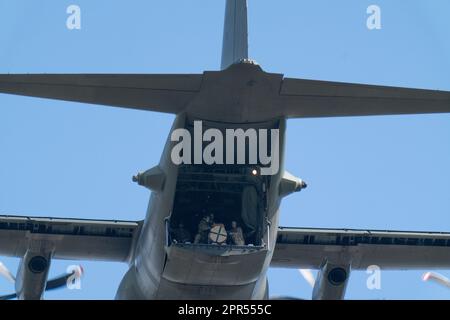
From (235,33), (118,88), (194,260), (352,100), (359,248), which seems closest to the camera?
(118,88)

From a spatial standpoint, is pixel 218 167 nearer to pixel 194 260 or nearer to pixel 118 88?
pixel 194 260

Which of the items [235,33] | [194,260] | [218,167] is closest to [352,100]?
[218,167]

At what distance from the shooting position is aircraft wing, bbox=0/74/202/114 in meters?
22.4

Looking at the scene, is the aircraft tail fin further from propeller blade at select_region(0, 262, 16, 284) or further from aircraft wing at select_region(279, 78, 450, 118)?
propeller blade at select_region(0, 262, 16, 284)

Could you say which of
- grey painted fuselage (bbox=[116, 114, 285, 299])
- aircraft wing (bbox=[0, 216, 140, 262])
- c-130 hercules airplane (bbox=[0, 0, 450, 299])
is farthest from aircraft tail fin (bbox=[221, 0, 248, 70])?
aircraft wing (bbox=[0, 216, 140, 262])

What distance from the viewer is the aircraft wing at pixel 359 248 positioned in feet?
102

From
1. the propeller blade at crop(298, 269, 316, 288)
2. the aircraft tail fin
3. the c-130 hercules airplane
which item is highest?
the aircraft tail fin

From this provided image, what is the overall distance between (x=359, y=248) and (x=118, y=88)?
11.7m

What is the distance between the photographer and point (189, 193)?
82.9 ft

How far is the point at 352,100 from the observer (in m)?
23.9

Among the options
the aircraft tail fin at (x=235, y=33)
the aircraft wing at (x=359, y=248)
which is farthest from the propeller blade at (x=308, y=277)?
the aircraft tail fin at (x=235, y=33)

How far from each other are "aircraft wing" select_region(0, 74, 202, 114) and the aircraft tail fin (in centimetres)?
223
